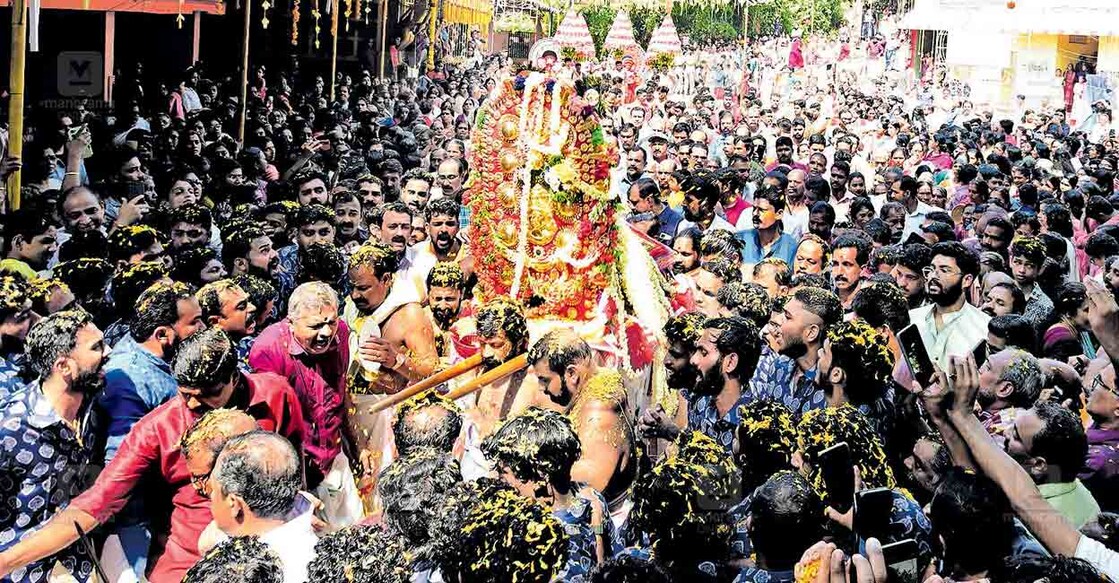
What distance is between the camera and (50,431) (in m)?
4.30

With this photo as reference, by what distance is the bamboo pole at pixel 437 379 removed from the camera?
5500mm

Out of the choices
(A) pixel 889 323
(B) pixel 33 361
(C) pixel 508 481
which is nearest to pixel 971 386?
(C) pixel 508 481

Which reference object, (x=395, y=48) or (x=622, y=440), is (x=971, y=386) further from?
(x=395, y=48)

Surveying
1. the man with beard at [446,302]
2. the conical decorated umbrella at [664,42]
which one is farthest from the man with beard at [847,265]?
the conical decorated umbrella at [664,42]

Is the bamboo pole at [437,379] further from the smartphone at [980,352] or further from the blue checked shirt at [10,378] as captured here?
the smartphone at [980,352]

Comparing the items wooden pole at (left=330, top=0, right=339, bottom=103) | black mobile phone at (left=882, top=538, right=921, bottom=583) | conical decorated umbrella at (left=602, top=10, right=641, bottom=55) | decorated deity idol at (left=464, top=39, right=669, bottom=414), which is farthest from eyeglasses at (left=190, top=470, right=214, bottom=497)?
conical decorated umbrella at (left=602, top=10, right=641, bottom=55)

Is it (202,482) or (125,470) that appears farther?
(125,470)

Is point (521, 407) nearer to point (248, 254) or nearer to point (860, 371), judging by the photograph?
point (860, 371)

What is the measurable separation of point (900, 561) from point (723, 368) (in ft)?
6.00

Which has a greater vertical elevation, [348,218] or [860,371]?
[348,218]

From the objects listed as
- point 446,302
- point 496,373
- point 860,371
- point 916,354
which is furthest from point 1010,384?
point 446,302

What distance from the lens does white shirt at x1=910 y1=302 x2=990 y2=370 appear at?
6.61 m

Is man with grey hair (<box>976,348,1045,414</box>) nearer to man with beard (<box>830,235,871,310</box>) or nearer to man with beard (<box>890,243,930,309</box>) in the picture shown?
man with beard (<box>890,243,930,309</box>)

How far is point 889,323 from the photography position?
6203 millimetres
